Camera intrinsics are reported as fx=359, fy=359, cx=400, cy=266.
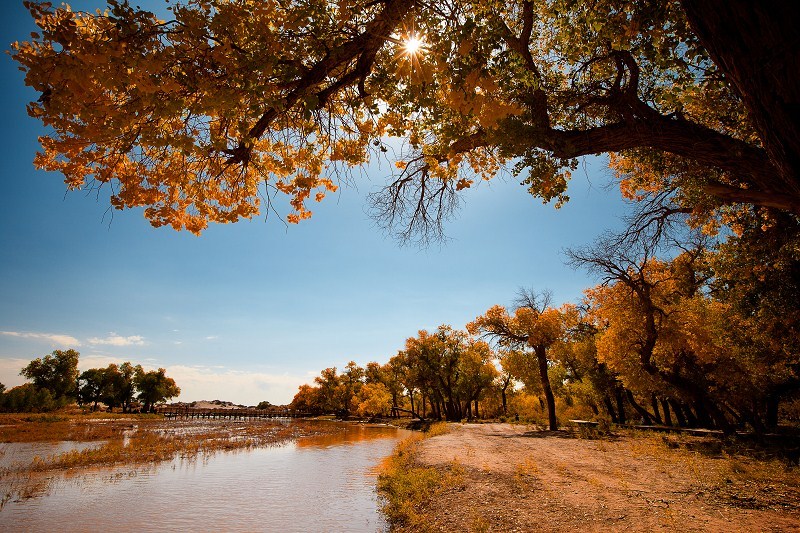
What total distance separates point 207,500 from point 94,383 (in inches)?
3757

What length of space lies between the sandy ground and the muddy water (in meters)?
2.74

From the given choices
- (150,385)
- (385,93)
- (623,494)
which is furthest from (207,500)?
(150,385)

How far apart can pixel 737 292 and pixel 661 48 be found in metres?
10.3

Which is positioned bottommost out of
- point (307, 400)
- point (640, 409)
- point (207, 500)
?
point (307, 400)

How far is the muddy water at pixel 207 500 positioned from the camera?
8781mm

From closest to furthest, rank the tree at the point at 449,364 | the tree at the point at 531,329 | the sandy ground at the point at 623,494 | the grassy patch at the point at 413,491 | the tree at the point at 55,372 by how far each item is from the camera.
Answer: the sandy ground at the point at 623,494, the grassy patch at the point at 413,491, the tree at the point at 531,329, the tree at the point at 449,364, the tree at the point at 55,372

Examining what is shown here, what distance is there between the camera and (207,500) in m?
11.0

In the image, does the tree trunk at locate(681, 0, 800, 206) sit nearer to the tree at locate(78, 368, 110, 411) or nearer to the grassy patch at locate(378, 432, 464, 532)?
the grassy patch at locate(378, 432, 464, 532)

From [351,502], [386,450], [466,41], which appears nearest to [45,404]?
[386,450]

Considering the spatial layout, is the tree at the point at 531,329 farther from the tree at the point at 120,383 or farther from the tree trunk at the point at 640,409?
the tree at the point at 120,383

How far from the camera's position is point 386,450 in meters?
22.3

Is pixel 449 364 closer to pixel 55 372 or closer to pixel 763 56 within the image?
pixel 763 56

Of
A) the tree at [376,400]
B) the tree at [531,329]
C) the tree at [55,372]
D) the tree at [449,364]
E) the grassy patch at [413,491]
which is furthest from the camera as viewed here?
the tree at [55,372]

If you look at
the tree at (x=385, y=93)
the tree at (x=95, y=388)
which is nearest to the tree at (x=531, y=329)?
the tree at (x=385, y=93)
